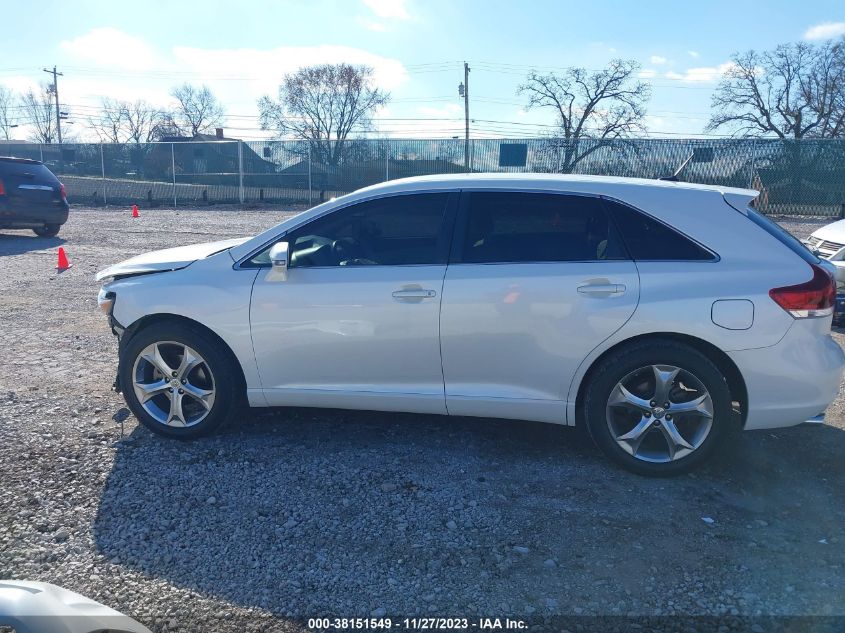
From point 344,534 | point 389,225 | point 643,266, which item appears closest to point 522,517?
point 344,534

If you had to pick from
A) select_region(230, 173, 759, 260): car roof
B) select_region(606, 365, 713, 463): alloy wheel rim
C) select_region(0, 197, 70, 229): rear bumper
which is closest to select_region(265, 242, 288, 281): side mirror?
select_region(230, 173, 759, 260): car roof

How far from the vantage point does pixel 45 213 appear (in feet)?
47.1

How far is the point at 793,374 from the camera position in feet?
12.6

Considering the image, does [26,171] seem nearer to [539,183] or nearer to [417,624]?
[539,183]

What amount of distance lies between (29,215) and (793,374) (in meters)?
14.5

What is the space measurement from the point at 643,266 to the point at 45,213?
14.0 meters

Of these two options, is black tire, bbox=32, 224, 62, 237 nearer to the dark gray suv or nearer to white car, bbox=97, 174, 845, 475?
the dark gray suv

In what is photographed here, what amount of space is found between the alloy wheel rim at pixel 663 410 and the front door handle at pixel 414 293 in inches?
46.8

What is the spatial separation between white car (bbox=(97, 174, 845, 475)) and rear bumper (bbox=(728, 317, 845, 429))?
0.01m

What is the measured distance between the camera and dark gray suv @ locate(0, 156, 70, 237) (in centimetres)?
1371

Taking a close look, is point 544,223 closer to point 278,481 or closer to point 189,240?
point 278,481

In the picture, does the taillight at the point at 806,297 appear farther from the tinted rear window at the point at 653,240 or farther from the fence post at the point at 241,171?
the fence post at the point at 241,171

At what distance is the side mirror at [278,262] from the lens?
415 cm

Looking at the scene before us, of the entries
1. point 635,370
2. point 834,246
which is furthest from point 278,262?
point 834,246
